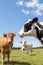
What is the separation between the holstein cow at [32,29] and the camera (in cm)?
1107

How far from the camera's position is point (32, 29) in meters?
11.1

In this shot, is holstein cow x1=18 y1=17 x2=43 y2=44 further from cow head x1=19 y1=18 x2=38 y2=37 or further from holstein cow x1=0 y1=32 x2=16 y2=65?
holstein cow x1=0 y1=32 x2=16 y2=65

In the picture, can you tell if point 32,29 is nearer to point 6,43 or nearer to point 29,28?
point 29,28

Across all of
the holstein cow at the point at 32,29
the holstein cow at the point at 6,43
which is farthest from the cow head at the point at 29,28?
the holstein cow at the point at 6,43

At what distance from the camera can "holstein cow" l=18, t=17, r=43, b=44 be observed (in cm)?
1107

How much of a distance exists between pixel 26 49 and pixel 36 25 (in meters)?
17.2

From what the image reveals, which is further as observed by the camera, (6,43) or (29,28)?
(6,43)

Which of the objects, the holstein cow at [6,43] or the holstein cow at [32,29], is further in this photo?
the holstein cow at [6,43]

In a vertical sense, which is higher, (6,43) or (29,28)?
(29,28)

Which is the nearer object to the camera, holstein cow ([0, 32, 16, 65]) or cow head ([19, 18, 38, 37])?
cow head ([19, 18, 38, 37])

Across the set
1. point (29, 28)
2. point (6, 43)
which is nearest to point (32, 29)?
point (29, 28)

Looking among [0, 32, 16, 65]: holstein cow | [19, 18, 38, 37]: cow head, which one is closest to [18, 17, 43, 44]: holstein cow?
[19, 18, 38, 37]: cow head

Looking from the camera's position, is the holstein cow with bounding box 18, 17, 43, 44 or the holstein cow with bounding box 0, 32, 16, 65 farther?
the holstein cow with bounding box 0, 32, 16, 65

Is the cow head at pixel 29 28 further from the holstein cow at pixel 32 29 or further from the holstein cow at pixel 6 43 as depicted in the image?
the holstein cow at pixel 6 43
